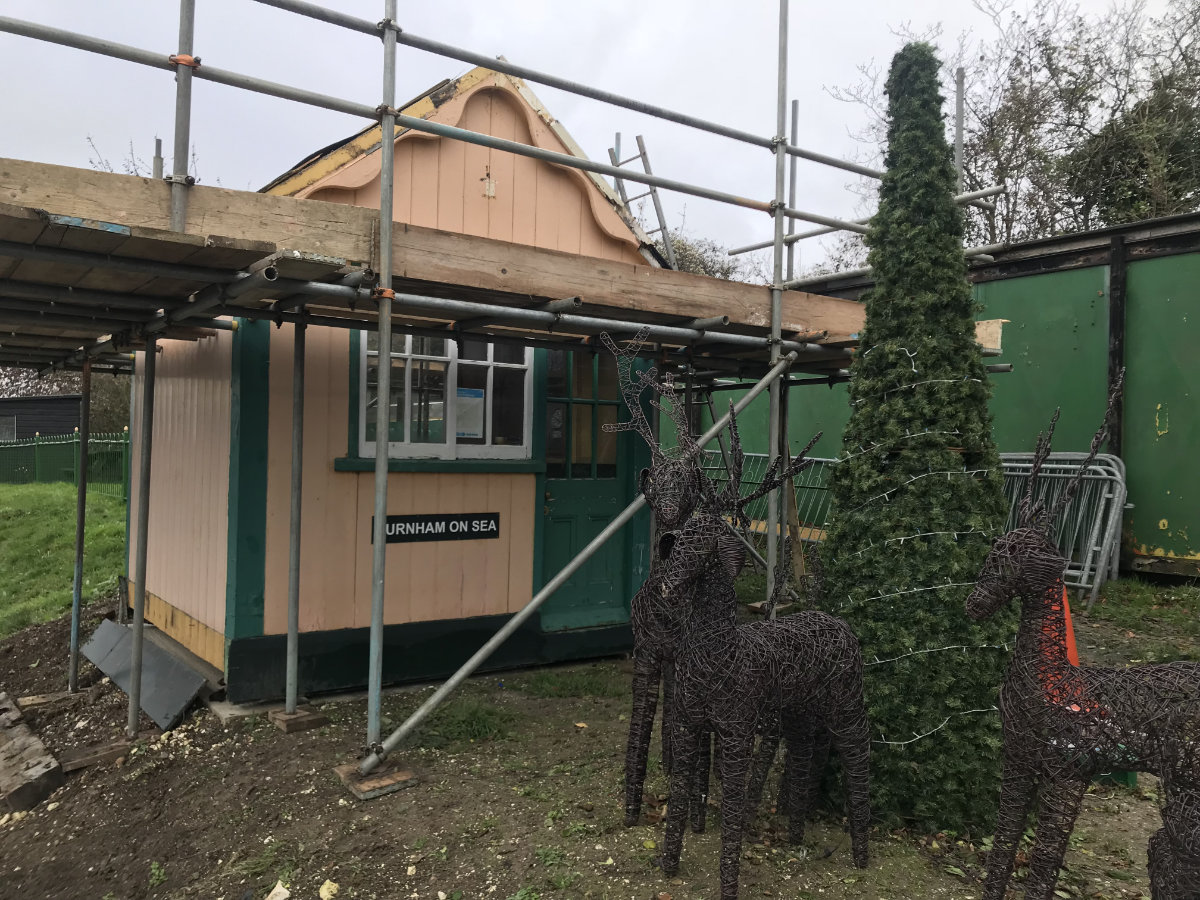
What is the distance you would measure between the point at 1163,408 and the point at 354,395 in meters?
7.71

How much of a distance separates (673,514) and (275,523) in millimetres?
3296

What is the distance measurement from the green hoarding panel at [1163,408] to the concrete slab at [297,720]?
25.8 feet

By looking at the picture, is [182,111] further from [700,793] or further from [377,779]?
[700,793]

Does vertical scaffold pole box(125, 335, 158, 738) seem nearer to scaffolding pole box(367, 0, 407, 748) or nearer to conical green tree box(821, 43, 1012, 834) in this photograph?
scaffolding pole box(367, 0, 407, 748)

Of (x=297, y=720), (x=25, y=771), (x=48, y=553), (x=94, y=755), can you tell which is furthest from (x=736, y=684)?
(x=48, y=553)

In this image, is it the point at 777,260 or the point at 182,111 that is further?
the point at 777,260

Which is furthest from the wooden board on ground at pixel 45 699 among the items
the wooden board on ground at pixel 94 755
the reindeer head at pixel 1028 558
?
the reindeer head at pixel 1028 558

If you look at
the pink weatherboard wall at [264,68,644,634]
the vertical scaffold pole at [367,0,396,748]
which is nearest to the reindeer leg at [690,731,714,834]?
the vertical scaffold pole at [367,0,396,748]

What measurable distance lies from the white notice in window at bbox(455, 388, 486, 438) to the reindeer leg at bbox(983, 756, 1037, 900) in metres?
4.34

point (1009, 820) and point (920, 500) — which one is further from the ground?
point (920, 500)

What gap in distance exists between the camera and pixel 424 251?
160 inches

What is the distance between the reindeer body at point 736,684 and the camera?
2.97 metres

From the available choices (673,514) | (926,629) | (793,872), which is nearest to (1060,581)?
(926,629)

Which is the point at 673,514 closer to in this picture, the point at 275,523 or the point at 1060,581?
the point at 1060,581
